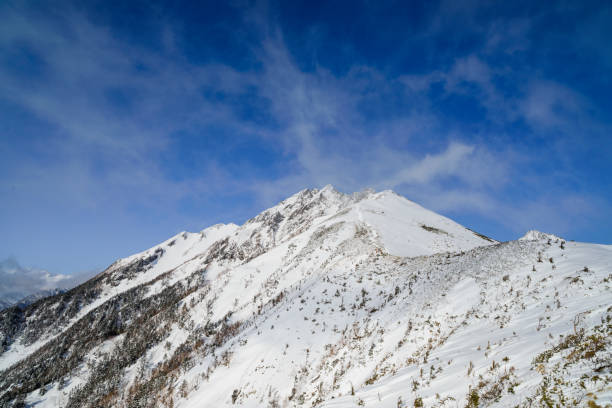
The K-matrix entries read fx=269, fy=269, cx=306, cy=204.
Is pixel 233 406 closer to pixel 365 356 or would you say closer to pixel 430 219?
pixel 365 356

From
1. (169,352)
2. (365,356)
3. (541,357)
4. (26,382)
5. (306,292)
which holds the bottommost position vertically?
(26,382)

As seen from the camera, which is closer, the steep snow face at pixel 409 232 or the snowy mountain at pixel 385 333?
the snowy mountain at pixel 385 333

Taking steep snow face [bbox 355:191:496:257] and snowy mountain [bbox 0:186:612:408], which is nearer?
snowy mountain [bbox 0:186:612:408]

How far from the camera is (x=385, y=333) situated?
51.3ft

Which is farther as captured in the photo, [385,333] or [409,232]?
[409,232]

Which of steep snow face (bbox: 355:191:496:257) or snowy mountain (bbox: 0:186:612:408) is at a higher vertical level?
steep snow face (bbox: 355:191:496:257)

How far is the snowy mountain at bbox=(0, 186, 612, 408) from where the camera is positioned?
6781 millimetres

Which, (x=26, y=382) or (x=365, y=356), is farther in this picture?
(x=26, y=382)

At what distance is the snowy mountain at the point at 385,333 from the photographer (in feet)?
22.2

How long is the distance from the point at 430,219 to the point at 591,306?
52.8 m

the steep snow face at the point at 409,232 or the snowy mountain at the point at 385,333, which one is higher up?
the steep snow face at the point at 409,232

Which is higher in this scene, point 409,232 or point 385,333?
point 409,232

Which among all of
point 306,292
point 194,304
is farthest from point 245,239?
point 306,292

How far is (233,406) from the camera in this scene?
14.7 meters
